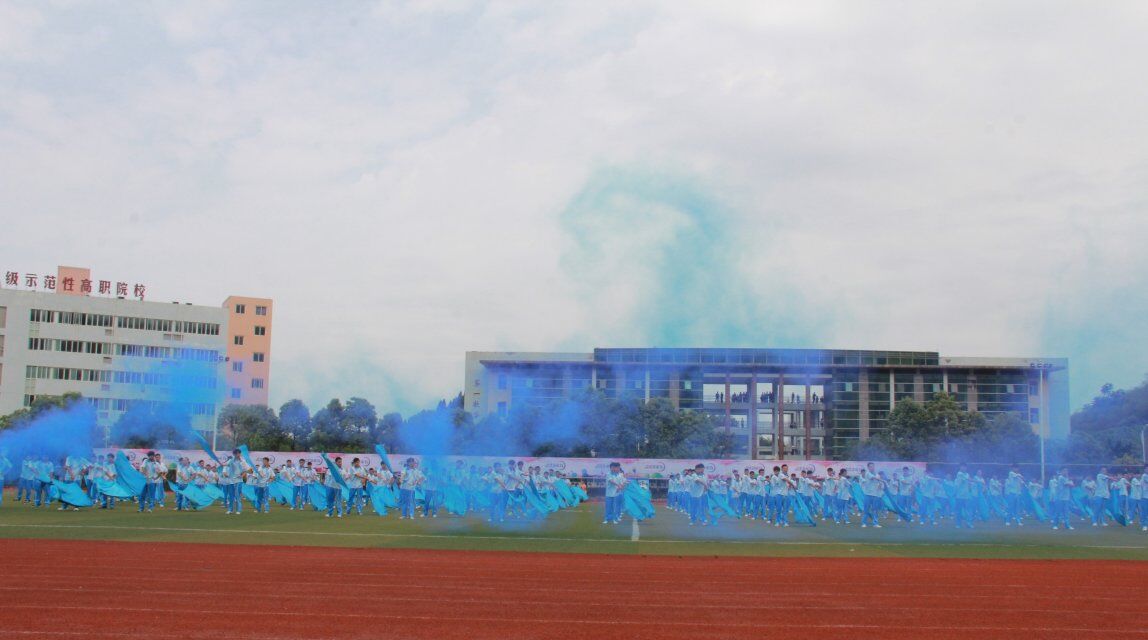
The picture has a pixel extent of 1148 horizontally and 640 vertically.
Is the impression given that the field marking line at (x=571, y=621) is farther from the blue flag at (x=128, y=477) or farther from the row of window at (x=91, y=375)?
the row of window at (x=91, y=375)

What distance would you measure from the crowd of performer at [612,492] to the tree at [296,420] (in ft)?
56.4

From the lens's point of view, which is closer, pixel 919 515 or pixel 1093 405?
pixel 919 515

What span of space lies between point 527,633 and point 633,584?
13.3 ft

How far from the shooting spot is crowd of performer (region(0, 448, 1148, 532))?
2914 cm

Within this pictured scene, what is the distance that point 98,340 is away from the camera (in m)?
73.8

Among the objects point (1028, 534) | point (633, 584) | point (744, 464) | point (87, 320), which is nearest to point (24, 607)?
point (633, 584)

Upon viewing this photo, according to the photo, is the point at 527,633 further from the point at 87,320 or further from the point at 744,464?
the point at 87,320

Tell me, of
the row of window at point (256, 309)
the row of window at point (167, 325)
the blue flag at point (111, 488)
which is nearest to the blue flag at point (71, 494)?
the blue flag at point (111, 488)

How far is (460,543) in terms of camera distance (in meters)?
20.6

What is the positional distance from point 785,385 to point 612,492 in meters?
21.9

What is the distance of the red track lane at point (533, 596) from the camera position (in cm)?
1061

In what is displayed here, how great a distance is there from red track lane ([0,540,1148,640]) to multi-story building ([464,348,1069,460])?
21.5 m

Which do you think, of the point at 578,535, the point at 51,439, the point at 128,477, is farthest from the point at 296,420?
the point at 578,535

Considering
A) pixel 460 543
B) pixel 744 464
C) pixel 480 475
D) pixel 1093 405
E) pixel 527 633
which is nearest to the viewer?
pixel 527 633
